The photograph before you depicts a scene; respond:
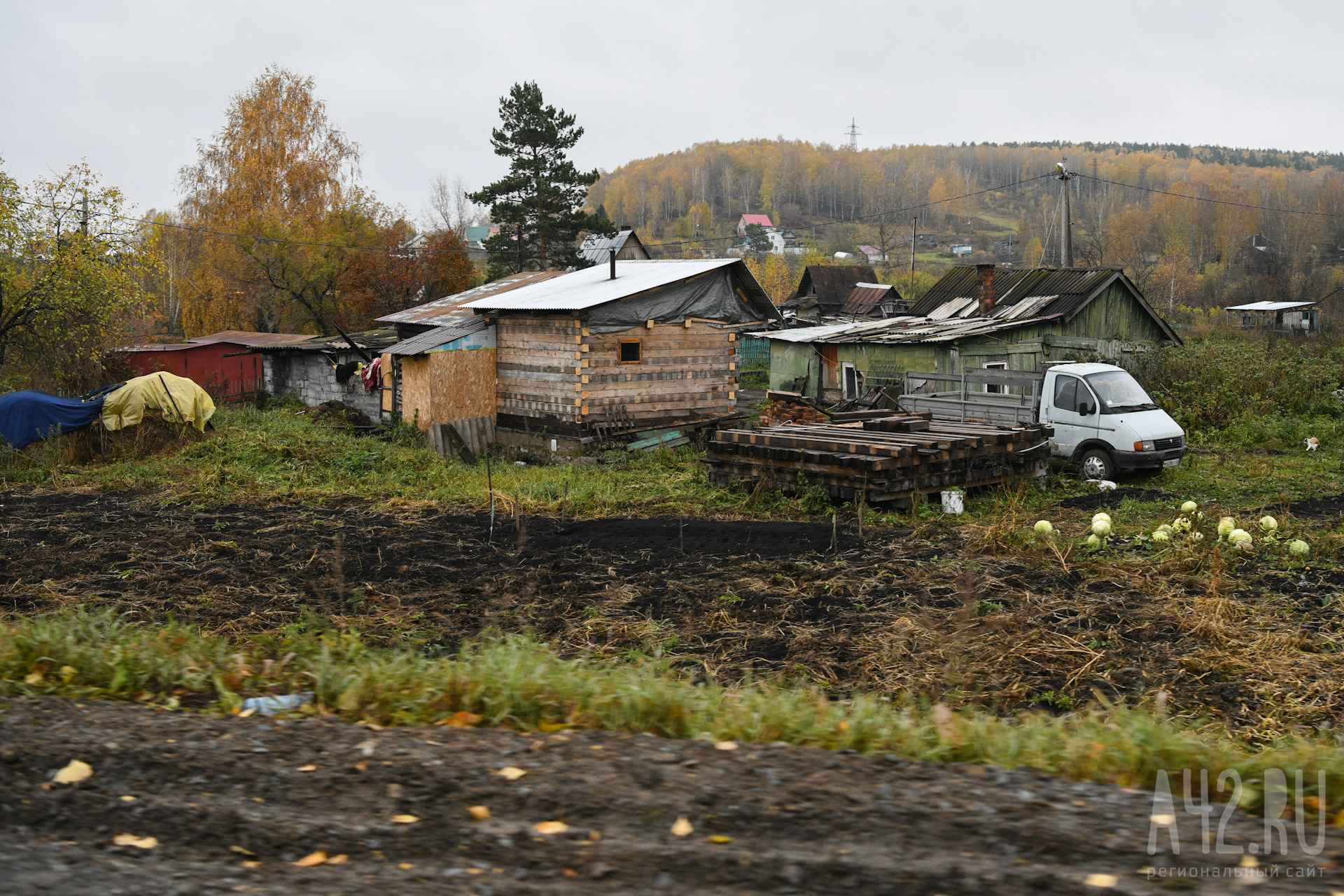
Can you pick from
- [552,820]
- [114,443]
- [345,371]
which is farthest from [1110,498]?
[345,371]

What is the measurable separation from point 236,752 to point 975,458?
36.3 ft

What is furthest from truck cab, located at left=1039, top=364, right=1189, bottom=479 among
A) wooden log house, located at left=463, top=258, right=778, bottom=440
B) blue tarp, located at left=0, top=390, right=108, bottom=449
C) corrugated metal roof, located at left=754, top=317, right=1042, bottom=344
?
blue tarp, located at left=0, top=390, right=108, bottom=449

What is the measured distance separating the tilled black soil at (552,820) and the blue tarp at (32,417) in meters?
16.5

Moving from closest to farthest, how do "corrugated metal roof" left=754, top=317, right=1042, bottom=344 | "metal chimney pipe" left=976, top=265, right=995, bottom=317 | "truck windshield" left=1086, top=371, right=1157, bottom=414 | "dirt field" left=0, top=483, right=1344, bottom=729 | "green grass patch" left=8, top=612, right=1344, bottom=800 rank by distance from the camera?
"green grass patch" left=8, top=612, right=1344, bottom=800 < "dirt field" left=0, top=483, right=1344, bottom=729 < "truck windshield" left=1086, top=371, right=1157, bottom=414 < "corrugated metal roof" left=754, top=317, right=1042, bottom=344 < "metal chimney pipe" left=976, top=265, right=995, bottom=317

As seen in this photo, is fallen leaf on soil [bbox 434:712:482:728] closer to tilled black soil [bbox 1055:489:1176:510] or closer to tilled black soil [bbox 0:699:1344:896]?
tilled black soil [bbox 0:699:1344:896]

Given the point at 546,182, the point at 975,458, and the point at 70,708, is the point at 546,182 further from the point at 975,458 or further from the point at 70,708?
the point at 70,708

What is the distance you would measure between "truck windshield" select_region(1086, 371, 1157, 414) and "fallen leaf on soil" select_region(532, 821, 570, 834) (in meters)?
13.7

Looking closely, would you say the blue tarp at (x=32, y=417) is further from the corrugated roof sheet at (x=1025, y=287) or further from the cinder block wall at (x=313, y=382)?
the corrugated roof sheet at (x=1025, y=287)

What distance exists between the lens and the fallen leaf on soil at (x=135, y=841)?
3.41 meters

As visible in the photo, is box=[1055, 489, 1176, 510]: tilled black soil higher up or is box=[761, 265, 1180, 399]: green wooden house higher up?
box=[761, 265, 1180, 399]: green wooden house

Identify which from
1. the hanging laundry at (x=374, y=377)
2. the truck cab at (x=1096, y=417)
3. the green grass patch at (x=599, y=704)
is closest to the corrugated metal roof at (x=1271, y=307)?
the truck cab at (x=1096, y=417)

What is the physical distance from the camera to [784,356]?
29.8 m

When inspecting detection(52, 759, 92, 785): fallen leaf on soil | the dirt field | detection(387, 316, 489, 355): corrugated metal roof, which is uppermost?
detection(387, 316, 489, 355): corrugated metal roof

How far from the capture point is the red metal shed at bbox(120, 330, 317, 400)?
28125 mm
